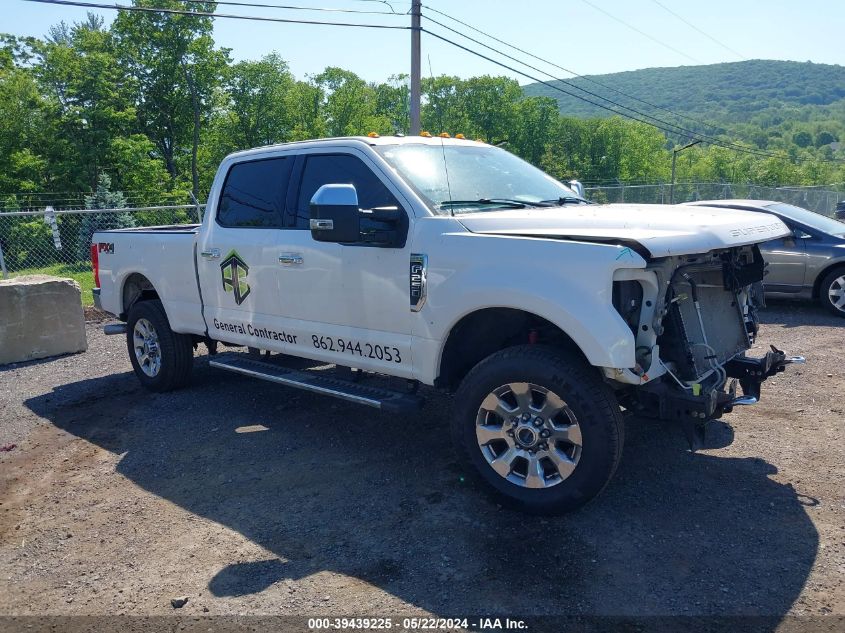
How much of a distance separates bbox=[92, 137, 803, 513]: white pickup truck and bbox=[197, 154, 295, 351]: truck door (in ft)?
0.06

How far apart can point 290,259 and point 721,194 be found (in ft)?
86.7

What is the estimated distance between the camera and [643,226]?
385 centimetres

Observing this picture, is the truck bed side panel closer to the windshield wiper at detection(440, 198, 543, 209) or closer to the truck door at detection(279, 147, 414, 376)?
the truck door at detection(279, 147, 414, 376)

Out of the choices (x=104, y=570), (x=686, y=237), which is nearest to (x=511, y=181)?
(x=686, y=237)

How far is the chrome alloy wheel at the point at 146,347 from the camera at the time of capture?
6742 millimetres

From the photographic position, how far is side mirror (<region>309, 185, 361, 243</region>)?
13.8ft

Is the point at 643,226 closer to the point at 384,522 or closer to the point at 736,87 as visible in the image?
the point at 384,522

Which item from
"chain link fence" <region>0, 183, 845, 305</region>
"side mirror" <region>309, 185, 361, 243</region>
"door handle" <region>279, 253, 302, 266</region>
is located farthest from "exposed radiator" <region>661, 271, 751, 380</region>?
"chain link fence" <region>0, 183, 845, 305</region>

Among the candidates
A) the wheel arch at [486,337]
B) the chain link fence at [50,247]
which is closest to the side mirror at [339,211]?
the wheel arch at [486,337]

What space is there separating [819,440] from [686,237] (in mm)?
2452

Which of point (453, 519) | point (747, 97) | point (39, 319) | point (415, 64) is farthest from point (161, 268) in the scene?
point (747, 97)

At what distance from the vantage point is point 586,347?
3.62m

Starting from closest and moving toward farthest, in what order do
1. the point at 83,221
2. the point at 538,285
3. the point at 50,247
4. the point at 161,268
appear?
the point at 538,285, the point at 161,268, the point at 50,247, the point at 83,221

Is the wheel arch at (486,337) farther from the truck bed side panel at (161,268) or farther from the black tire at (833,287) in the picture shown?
the black tire at (833,287)
